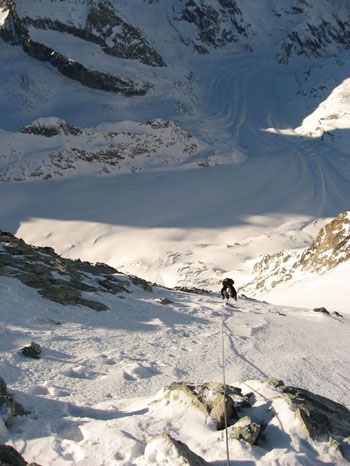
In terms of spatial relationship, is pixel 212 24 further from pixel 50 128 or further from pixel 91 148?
pixel 50 128

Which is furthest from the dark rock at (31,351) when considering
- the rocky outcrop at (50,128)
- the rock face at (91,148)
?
the rocky outcrop at (50,128)

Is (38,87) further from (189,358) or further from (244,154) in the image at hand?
(189,358)

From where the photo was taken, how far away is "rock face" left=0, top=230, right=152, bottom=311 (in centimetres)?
971

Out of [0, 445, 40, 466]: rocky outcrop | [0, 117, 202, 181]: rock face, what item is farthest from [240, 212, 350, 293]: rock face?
[0, 117, 202, 181]: rock face

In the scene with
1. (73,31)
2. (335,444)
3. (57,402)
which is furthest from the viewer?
(73,31)

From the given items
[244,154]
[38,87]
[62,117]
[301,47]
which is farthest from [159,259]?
[301,47]

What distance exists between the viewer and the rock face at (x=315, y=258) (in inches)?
802

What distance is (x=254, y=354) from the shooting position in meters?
7.82

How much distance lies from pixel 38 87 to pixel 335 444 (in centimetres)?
7024

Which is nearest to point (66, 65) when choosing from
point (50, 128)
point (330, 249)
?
point (50, 128)

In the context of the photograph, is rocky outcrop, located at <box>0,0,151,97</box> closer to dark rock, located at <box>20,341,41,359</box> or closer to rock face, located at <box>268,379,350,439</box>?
dark rock, located at <box>20,341,41,359</box>

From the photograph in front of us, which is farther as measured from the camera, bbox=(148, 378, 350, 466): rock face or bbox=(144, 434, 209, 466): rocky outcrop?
bbox=(148, 378, 350, 466): rock face

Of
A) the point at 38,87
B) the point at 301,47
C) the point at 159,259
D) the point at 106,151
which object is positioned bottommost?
the point at 159,259

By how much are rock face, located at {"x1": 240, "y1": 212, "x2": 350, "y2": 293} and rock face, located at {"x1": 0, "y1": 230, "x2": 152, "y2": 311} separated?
999 centimetres
